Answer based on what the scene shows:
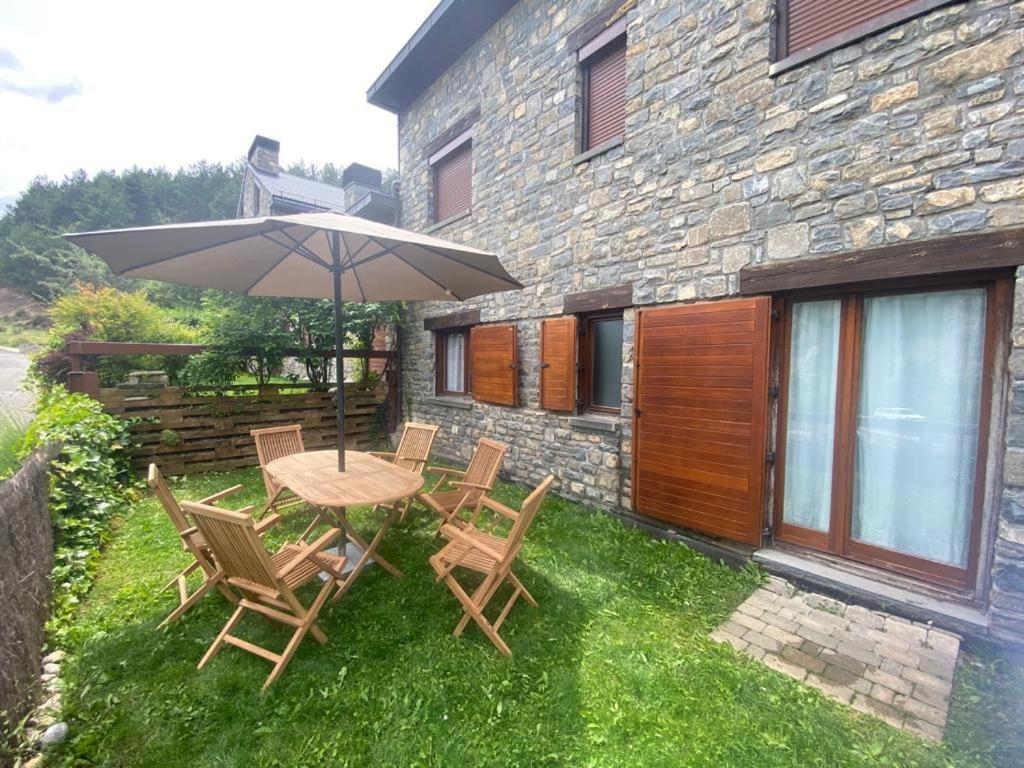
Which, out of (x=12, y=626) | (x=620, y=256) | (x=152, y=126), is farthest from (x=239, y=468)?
(x=152, y=126)

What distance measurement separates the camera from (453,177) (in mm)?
7320

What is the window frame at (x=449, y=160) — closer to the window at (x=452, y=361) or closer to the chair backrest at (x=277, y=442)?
the window at (x=452, y=361)

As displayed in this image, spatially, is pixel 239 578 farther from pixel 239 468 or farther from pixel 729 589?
pixel 239 468

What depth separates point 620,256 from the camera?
4.49 meters

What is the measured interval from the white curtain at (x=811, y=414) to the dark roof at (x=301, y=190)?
45.9ft

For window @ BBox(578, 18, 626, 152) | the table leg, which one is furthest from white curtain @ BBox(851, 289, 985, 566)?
the table leg

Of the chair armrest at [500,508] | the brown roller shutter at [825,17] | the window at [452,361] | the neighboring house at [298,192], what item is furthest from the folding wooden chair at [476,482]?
the neighboring house at [298,192]

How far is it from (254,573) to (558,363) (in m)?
3.64

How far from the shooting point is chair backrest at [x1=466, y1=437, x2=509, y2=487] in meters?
3.92

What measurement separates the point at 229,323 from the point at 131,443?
212 cm

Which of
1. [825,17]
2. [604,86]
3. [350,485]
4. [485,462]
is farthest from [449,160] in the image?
[350,485]

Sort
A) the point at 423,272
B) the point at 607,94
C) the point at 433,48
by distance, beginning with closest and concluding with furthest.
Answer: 1. the point at 423,272
2. the point at 607,94
3. the point at 433,48

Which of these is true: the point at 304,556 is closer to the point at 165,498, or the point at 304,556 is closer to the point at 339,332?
the point at 165,498

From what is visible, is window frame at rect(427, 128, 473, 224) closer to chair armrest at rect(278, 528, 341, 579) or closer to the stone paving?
chair armrest at rect(278, 528, 341, 579)
